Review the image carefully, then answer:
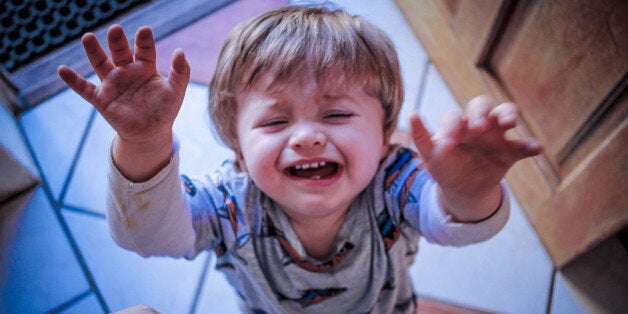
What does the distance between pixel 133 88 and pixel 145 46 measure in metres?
0.05

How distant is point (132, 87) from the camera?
456 millimetres

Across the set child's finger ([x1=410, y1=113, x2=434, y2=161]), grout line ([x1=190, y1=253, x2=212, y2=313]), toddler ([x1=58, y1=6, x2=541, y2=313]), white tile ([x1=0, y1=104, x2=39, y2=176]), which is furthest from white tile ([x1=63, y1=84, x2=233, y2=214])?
child's finger ([x1=410, y1=113, x2=434, y2=161])

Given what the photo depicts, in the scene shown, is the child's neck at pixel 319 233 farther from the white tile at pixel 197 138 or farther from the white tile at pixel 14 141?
the white tile at pixel 14 141

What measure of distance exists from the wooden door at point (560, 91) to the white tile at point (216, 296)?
0.67 meters

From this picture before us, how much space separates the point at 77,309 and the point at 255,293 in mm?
437

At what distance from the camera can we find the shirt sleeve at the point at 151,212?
19.8 inches

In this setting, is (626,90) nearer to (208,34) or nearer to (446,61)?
(446,61)

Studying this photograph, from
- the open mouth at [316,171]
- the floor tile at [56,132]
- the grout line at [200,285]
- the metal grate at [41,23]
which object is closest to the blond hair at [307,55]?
the open mouth at [316,171]

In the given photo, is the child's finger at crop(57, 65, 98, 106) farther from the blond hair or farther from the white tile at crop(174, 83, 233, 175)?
the white tile at crop(174, 83, 233, 175)

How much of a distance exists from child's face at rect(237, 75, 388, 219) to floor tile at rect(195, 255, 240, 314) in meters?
0.45

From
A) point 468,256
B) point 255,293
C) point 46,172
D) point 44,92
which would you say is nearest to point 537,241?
point 468,256

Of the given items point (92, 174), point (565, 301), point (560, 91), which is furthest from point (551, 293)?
point (92, 174)

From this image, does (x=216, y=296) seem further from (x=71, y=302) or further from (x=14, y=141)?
(x=14, y=141)

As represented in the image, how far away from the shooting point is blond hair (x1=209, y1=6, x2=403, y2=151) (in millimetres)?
556
